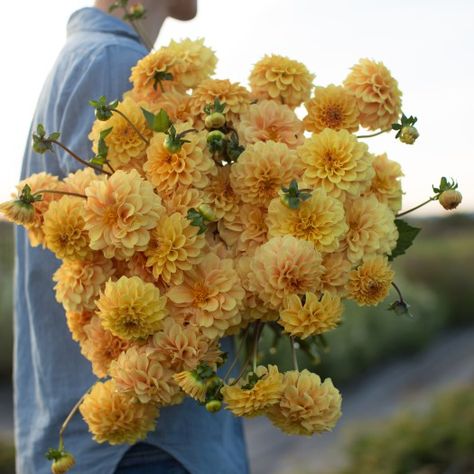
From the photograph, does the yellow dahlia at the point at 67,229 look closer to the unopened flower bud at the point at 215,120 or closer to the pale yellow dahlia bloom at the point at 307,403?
the unopened flower bud at the point at 215,120

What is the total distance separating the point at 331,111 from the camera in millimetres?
1222

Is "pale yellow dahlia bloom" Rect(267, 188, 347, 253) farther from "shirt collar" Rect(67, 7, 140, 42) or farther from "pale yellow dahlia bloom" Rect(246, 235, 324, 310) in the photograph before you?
"shirt collar" Rect(67, 7, 140, 42)

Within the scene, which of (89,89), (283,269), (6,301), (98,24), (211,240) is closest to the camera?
(283,269)

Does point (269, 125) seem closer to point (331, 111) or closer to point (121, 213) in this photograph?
point (331, 111)

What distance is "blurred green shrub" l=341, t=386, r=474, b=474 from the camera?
11.0 feet

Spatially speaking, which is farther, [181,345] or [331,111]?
[331,111]

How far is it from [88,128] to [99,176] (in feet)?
0.66

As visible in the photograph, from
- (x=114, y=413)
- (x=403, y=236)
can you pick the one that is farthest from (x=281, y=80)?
(x=114, y=413)

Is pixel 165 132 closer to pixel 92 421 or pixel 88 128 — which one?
pixel 88 128

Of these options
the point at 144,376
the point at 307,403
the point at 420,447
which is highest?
the point at 144,376

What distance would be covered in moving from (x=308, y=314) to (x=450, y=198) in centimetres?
29

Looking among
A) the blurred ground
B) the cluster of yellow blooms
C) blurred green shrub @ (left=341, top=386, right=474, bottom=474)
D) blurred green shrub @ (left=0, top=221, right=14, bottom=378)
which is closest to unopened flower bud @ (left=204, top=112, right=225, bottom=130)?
the cluster of yellow blooms

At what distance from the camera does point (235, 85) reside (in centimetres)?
120

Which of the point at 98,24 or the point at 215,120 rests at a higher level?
the point at 98,24
